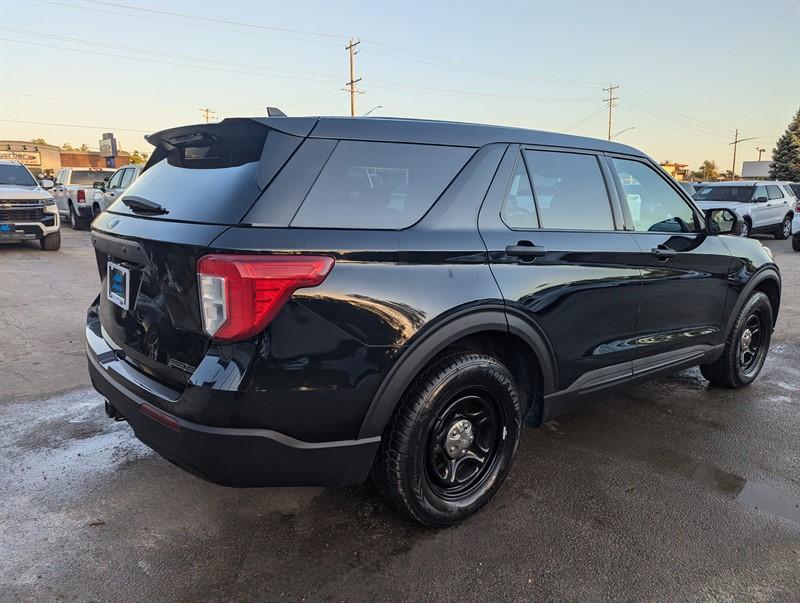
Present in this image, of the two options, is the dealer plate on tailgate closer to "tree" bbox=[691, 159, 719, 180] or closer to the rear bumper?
the rear bumper

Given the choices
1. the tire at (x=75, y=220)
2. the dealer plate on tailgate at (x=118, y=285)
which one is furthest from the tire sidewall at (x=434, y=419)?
the tire at (x=75, y=220)

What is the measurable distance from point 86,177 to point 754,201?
19798 millimetres

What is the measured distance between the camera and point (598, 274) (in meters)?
3.10

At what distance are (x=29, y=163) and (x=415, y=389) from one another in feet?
118

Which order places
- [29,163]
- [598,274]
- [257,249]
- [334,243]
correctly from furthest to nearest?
[29,163] < [598,274] < [334,243] < [257,249]

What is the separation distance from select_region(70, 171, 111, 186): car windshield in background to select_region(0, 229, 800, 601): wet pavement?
53.1 feet

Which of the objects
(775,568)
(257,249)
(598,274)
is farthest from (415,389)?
(775,568)

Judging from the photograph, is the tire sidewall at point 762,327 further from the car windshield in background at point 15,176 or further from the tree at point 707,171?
the tree at point 707,171

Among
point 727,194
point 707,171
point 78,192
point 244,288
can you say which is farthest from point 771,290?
point 707,171

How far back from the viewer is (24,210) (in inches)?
453

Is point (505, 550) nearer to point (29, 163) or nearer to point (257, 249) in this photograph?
point (257, 249)

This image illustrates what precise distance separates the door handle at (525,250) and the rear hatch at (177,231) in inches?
41.9

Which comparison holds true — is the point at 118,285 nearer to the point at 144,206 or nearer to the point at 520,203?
the point at 144,206

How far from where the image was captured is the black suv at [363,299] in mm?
2055
